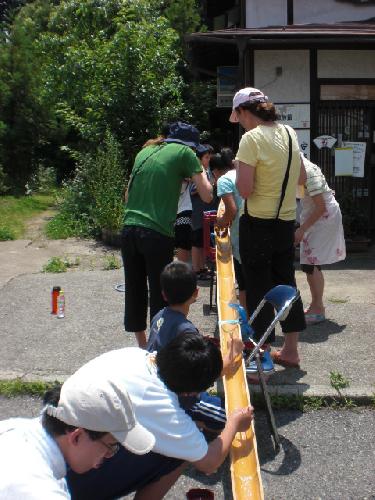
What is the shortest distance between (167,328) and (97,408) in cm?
151

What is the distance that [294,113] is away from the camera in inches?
372

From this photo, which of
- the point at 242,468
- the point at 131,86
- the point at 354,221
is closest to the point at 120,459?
the point at 242,468

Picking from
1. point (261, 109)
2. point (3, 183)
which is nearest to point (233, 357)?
point (261, 109)

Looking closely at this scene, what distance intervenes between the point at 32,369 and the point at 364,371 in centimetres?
240

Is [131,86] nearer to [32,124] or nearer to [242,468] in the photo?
[32,124]

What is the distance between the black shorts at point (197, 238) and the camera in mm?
7418

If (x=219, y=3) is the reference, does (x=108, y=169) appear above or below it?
below

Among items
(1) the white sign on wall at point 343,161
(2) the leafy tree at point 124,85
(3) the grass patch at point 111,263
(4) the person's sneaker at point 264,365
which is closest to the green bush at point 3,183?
(2) the leafy tree at point 124,85

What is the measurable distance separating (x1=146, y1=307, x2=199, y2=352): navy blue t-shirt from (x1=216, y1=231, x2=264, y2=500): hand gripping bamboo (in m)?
0.39

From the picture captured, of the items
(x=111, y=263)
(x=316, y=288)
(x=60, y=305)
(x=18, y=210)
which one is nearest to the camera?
(x=316, y=288)

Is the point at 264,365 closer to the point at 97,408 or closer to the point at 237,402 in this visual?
the point at 237,402

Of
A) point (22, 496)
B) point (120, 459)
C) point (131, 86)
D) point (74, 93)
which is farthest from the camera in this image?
point (74, 93)

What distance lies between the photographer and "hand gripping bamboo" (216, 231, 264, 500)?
9.36 ft

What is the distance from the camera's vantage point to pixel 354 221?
950 cm
